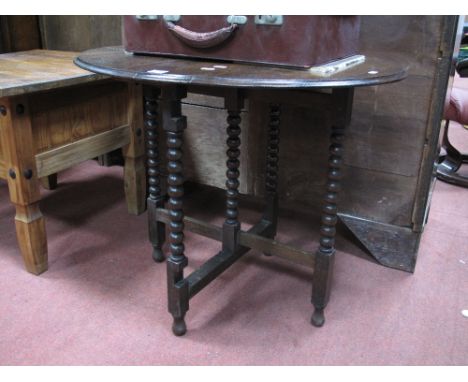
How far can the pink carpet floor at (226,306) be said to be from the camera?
1.32m

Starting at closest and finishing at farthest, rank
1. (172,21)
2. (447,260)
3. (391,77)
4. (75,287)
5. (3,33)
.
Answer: (391,77)
(172,21)
(75,287)
(447,260)
(3,33)

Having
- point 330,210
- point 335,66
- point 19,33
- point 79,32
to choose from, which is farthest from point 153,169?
point 19,33

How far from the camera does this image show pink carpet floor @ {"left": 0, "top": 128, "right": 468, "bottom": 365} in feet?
4.32

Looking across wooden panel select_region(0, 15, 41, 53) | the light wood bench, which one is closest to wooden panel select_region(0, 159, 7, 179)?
the light wood bench

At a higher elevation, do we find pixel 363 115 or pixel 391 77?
pixel 391 77

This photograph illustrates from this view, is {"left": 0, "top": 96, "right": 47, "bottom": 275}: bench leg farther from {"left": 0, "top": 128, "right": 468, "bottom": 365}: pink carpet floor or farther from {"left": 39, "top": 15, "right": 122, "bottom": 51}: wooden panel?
{"left": 39, "top": 15, "right": 122, "bottom": 51}: wooden panel

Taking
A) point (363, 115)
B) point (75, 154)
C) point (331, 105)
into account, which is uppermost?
point (331, 105)

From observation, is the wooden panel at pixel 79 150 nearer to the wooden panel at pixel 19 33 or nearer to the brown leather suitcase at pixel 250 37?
the brown leather suitcase at pixel 250 37

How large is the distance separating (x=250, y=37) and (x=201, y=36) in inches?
4.9

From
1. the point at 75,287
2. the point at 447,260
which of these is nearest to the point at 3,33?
the point at 75,287

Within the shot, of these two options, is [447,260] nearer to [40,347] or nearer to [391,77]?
[391,77]

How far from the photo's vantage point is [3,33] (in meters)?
2.29

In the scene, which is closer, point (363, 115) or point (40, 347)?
point (40, 347)

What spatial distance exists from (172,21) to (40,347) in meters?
0.94
